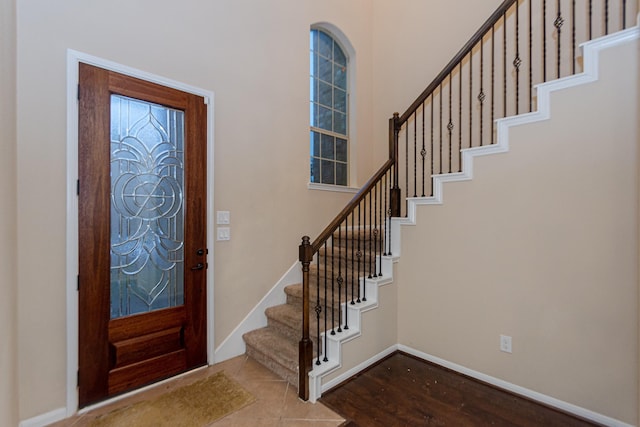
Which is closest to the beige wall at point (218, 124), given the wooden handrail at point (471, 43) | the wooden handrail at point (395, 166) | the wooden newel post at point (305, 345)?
the wooden handrail at point (395, 166)

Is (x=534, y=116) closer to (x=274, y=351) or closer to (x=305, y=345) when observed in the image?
(x=305, y=345)

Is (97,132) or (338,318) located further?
(338,318)

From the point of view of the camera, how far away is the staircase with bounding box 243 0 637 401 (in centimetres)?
214

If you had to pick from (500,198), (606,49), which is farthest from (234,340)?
(606,49)

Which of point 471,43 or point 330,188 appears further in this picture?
point 330,188

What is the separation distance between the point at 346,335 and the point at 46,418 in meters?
2.05

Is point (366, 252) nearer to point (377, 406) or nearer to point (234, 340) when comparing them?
point (377, 406)

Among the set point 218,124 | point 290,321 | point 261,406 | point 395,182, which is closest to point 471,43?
point 395,182

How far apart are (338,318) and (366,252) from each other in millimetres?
740

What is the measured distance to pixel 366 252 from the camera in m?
2.98

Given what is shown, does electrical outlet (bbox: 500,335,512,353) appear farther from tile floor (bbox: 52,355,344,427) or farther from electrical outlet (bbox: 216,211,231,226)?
electrical outlet (bbox: 216,211,231,226)

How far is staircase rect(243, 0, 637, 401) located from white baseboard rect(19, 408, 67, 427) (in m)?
1.32

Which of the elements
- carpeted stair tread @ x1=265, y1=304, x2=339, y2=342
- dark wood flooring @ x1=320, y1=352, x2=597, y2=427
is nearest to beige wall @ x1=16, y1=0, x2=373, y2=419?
carpeted stair tread @ x1=265, y1=304, x2=339, y2=342

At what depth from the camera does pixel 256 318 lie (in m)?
2.92
